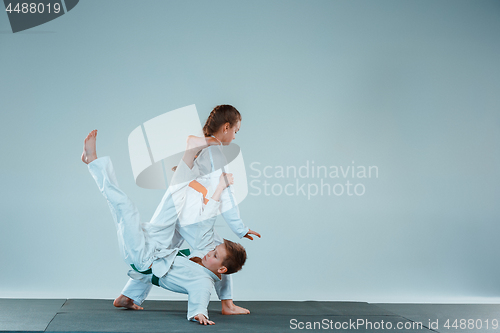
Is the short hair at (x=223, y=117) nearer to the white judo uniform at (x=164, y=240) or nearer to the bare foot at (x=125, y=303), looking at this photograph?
the white judo uniform at (x=164, y=240)

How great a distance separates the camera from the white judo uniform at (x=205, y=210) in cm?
249

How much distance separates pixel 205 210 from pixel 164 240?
0.29 metres

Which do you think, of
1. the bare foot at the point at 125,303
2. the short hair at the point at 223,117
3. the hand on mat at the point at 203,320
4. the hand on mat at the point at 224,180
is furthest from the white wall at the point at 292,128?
the hand on mat at the point at 203,320

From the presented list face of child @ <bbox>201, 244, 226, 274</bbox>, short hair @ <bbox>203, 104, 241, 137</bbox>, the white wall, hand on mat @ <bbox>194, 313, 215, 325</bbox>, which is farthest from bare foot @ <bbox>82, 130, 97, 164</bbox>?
the white wall

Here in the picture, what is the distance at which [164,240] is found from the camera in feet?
8.14

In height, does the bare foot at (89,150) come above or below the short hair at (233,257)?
above

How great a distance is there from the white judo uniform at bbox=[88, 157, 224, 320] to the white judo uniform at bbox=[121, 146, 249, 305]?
0.02m

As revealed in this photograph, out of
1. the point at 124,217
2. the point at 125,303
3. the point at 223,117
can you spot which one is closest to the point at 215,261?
the point at 124,217

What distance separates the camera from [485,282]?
3855 mm

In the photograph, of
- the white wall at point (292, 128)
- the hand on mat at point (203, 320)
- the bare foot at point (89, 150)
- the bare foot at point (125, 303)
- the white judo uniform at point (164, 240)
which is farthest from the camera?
the white wall at point (292, 128)

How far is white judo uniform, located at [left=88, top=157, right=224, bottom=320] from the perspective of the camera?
231cm

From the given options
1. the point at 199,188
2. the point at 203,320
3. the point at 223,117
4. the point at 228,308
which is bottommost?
the point at 228,308

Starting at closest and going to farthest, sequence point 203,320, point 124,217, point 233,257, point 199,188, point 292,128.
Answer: point 203,320, point 124,217, point 233,257, point 199,188, point 292,128

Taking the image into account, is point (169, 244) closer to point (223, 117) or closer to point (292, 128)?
point (223, 117)
